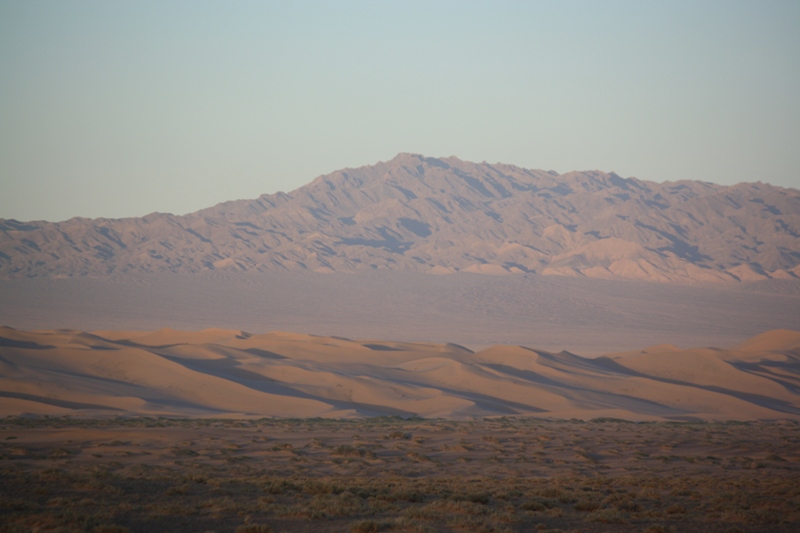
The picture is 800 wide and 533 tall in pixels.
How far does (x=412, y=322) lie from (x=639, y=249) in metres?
72.4

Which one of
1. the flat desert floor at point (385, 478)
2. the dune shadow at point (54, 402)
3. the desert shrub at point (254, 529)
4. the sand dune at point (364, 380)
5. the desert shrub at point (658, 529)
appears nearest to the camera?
the desert shrub at point (254, 529)

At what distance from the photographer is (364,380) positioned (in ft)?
138

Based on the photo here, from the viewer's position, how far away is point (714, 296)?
130 metres

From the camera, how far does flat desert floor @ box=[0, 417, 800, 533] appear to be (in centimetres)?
1061

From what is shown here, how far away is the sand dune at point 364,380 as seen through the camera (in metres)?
35.2

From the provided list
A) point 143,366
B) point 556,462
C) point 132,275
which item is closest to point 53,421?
point 556,462

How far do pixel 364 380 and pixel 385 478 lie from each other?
27.3 metres

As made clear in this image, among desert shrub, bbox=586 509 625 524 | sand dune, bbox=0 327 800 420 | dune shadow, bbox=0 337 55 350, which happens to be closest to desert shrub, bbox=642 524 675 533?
desert shrub, bbox=586 509 625 524

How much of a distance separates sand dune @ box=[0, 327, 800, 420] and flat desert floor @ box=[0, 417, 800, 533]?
1046cm

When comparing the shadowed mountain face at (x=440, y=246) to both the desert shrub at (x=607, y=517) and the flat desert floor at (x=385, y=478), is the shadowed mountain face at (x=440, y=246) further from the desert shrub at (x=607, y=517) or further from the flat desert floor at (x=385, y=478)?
the desert shrub at (x=607, y=517)

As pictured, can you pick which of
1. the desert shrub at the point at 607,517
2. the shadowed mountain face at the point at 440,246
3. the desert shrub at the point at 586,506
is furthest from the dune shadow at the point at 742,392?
the shadowed mountain face at the point at 440,246

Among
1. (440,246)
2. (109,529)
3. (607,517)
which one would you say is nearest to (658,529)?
(607,517)

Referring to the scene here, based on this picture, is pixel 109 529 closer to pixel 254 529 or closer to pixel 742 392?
pixel 254 529

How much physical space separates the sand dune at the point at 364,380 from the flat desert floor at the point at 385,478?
34.3 ft
